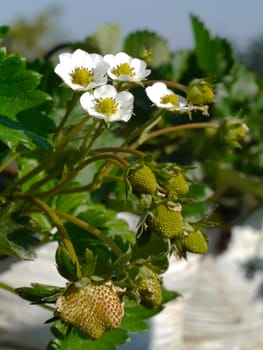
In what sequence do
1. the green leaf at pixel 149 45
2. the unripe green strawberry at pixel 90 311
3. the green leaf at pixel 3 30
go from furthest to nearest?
1. the green leaf at pixel 149 45
2. the green leaf at pixel 3 30
3. the unripe green strawberry at pixel 90 311

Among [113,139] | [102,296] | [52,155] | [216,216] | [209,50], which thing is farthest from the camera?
[216,216]

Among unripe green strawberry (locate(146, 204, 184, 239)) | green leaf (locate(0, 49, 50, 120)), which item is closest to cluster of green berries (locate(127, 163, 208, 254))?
unripe green strawberry (locate(146, 204, 184, 239))

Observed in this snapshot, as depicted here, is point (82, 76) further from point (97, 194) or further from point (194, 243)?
point (97, 194)

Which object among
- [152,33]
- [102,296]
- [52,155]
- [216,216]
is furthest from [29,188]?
[216,216]

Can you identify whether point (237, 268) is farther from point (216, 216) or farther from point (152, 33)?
point (152, 33)

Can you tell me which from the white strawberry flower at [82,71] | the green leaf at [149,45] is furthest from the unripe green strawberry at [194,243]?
the green leaf at [149,45]

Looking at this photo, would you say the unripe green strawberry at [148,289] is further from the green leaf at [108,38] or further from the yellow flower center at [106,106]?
the green leaf at [108,38]

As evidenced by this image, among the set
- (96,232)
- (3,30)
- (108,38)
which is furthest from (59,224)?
(108,38)
